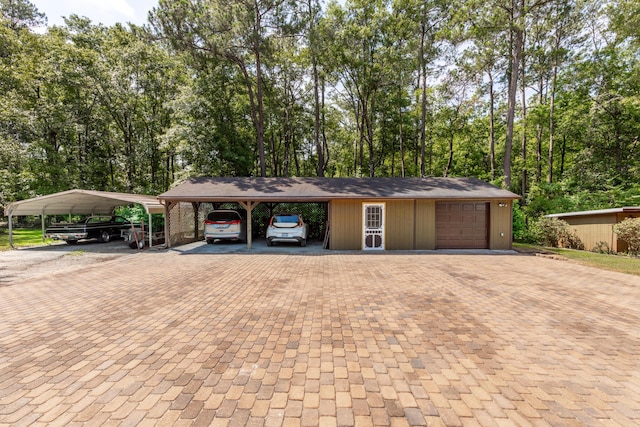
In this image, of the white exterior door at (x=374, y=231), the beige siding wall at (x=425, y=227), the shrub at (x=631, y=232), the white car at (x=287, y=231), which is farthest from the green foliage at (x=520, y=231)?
the white car at (x=287, y=231)

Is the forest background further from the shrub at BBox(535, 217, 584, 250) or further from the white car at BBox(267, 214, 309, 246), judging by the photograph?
the white car at BBox(267, 214, 309, 246)

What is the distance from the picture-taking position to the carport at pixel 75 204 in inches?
442

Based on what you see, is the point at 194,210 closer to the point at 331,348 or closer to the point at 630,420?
the point at 331,348

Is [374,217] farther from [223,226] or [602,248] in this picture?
[602,248]

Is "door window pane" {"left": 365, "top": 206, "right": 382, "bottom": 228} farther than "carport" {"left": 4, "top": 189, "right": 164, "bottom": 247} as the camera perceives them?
Yes

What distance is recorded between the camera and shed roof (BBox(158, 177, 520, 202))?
36.3ft

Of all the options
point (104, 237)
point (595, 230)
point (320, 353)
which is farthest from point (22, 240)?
point (595, 230)

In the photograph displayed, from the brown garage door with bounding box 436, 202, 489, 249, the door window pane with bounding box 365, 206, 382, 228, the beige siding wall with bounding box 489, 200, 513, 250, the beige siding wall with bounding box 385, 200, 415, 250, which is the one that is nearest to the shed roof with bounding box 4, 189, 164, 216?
the door window pane with bounding box 365, 206, 382, 228

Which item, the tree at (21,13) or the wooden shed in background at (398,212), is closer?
the wooden shed in background at (398,212)

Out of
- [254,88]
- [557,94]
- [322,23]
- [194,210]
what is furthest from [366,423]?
[557,94]

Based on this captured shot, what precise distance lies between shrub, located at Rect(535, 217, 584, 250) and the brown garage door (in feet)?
15.4

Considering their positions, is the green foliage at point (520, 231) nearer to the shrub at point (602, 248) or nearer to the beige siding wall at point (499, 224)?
the shrub at point (602, 248)

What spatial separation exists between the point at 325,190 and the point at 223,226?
5053 millimetres

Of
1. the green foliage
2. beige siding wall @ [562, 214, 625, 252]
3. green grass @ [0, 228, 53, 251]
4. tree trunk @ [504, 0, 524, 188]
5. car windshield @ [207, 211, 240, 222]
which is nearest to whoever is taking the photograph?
beige siding wall @ [562, 214, 625, 252]
